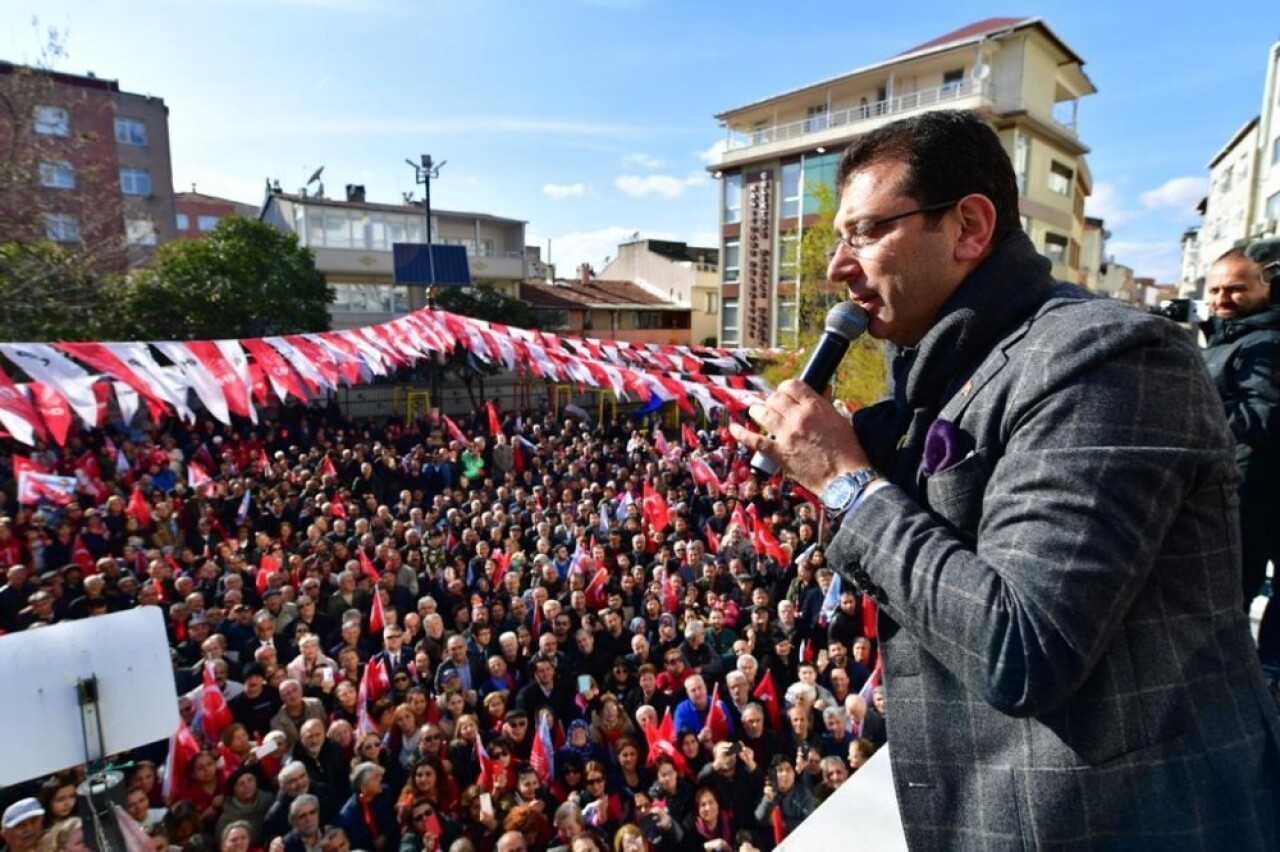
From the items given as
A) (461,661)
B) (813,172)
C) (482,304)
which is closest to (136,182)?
(482,304)

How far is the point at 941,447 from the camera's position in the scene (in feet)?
3.36

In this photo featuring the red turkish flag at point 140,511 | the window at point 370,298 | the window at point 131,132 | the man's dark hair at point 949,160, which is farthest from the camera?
the window at point 131,132

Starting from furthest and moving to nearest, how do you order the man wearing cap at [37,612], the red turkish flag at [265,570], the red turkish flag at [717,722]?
the red turkish flag at [265,570] → the man wearing cap at [37,612] → the red turkish flag at [717,722]

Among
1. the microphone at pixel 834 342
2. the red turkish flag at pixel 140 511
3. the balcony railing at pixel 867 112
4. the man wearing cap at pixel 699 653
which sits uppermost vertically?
the balcony railing at pixel 867 112

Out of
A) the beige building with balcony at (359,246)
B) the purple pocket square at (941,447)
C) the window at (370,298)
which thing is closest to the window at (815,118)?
the beige building with balcony at (359,246)

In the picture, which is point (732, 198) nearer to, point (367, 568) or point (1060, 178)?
point (1060, 178)

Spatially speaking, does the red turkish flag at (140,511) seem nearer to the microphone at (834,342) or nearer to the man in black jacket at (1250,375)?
the microphone at (834,342)

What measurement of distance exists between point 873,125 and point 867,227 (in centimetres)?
2532

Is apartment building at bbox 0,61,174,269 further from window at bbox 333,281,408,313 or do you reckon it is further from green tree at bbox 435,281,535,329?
green tree at bbox 435,281,535,329

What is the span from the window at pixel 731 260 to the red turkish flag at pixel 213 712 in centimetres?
3169

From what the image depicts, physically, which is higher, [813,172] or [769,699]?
[813,172]

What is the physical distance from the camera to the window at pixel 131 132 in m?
34.7

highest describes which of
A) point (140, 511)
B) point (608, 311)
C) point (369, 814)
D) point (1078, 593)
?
point (608, 311)

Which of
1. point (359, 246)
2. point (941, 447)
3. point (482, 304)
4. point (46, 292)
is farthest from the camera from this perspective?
point (359, 246)
